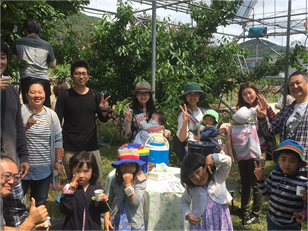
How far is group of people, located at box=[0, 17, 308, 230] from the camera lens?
2.25 m

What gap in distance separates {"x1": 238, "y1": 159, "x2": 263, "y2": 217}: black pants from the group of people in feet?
0.55

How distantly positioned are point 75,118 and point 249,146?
6.48 feet

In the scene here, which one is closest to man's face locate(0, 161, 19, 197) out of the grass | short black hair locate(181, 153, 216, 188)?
short black hair locate(181, 153, 216, 188)

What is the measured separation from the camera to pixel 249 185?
140 inches

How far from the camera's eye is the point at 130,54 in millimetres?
6000

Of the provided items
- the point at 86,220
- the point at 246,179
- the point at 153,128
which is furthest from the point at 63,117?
the point at 246,179

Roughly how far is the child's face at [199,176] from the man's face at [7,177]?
1289 mm

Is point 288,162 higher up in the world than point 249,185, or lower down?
higher up

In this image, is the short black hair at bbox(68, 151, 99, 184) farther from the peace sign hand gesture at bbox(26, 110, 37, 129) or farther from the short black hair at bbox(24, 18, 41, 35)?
the short black hair at bbox(24, 18, 41, 35)

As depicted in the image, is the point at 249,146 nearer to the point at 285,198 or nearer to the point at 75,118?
the point at 285,198

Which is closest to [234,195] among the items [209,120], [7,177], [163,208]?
[209,120]

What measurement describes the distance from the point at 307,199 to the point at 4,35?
3677 mm

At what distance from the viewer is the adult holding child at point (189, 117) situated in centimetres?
311

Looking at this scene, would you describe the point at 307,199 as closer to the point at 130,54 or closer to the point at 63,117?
the point at 63,117
